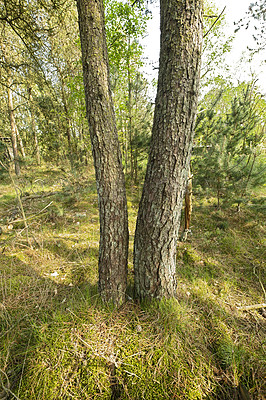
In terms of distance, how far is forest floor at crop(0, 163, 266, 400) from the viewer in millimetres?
1318

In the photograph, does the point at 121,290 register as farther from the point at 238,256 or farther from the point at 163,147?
the point at 238,256

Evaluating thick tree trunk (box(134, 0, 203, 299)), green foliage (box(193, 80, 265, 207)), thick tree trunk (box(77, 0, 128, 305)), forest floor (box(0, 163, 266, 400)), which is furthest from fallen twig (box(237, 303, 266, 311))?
green foliage (box(193, 80, 265, 207))

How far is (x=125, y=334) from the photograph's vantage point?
5.38ft

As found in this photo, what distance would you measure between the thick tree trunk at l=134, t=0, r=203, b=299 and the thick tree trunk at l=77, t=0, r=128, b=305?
23 centimetres

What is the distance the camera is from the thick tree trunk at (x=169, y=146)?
54.4 inches

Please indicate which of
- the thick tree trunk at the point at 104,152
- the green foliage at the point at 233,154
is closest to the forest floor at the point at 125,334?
the thick tree trunk at the point at 104,152

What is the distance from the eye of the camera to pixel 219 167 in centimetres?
379

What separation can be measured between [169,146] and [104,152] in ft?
2.21

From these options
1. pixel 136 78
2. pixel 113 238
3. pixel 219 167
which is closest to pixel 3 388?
pixel 113 238

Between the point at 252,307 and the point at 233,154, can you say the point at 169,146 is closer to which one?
the point at 252,307

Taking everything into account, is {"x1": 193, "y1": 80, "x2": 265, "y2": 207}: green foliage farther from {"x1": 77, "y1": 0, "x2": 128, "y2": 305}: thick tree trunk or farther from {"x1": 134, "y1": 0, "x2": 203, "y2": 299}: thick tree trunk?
{"x1": 77, "y1": 0, "x2": 128, "y2": 305}: thick tree trunk

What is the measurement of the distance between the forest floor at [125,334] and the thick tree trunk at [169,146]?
45 centimetres

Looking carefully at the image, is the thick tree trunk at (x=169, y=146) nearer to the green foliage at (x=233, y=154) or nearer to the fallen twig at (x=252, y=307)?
the fallen twig at (x=252, y=307)

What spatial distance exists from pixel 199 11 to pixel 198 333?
314 centimetres
